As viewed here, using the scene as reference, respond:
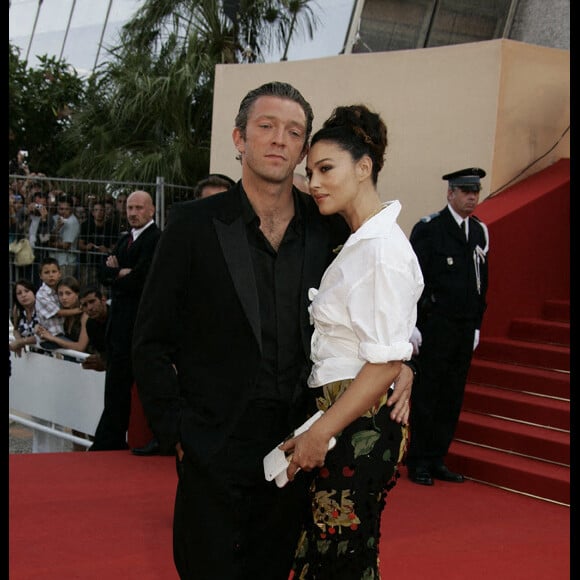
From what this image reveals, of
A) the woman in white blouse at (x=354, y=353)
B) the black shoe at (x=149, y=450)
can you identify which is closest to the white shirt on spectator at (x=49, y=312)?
the black shoe at (x=149, y=450)

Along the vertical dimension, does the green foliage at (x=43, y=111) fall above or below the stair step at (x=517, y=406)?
above

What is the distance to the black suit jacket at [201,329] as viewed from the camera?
8.75 ft

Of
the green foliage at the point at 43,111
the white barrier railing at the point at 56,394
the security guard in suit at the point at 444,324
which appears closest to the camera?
the security guard in suit at the point at 444,324

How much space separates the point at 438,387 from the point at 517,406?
0.78m

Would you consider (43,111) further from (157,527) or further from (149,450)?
(157,527)

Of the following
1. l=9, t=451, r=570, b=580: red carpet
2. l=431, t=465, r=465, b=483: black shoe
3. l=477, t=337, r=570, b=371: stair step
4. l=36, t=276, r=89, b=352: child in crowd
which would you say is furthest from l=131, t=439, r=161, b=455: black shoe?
l=477, t=337, r=570, b=371: stair step

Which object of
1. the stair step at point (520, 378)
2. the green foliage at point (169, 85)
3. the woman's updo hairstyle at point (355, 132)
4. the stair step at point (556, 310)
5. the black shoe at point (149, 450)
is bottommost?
the black shoe at point (149, 450)

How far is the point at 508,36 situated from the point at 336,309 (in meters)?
9.12

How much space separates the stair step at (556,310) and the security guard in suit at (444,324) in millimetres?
1725

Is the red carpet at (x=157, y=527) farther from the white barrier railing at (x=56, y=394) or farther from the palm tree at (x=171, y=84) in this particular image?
the palm tree at (x=171, y=84)

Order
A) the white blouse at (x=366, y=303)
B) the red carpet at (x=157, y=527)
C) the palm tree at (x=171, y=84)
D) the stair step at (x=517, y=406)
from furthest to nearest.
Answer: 1. the palm tree at (x=171, y=84)
2. the stair step at (x=517, y=406)
3. the red carpet at (x=157, y=527)
4. the white blouse at (x=366, y=303)

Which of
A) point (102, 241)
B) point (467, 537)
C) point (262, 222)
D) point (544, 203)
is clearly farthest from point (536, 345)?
point (262, 222)

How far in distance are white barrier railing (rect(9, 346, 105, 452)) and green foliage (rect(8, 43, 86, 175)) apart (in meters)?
9.93
